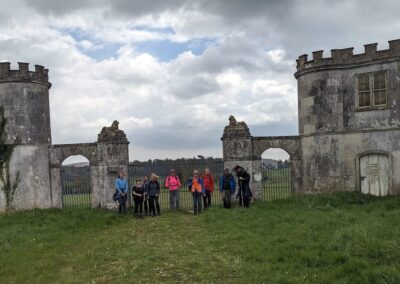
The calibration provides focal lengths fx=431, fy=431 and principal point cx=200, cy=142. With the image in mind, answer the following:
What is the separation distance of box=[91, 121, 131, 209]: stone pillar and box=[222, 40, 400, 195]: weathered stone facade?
4.94 m

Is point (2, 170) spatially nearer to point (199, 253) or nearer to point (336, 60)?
point (199, 253)

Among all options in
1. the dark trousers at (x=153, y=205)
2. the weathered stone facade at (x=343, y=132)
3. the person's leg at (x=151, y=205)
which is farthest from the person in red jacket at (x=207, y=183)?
the person's leg at (x=151, y=205)

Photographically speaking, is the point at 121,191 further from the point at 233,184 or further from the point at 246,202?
the point at 246,202

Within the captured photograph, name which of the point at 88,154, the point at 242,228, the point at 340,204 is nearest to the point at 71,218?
the point at 88,154

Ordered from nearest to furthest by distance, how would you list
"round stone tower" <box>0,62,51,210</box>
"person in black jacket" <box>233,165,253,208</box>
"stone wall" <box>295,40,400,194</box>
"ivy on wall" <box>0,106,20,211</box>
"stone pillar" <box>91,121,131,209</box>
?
1. "person in black jacket" <box>233,165,253,208</box>
2. "stone wall" <box>295,40,400,194</box>
3. "ivy on wall" <box>0,106,20,211</box>
4. "round stone tower" <box>0,62,51,210</box>
5. "stone pillar" <box>91,121,131,209</box>

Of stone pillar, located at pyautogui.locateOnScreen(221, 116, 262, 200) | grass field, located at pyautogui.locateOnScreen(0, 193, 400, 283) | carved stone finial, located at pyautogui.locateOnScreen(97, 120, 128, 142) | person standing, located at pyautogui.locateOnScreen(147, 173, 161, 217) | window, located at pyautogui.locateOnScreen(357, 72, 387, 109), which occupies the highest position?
window, located at pyautogui.locateOnScreen(357, 72, 387, 109)

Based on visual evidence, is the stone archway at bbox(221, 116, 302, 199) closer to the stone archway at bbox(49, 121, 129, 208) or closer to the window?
the window

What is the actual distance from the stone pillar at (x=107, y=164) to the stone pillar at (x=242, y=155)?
4.82 metres

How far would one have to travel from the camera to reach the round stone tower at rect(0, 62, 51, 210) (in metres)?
20.0

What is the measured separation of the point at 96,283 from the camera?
8.81 metres

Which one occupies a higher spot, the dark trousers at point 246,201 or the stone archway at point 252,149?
the stone archway at point 252,149

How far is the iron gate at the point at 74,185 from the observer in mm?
21422

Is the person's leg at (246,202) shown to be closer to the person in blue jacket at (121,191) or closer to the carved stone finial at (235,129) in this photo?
the carved stone finial at (235,129)

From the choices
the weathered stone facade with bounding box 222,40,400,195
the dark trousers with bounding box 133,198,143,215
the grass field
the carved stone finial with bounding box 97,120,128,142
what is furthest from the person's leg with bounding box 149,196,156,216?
the weathered stone facade with bounding box 222,40,400,195
